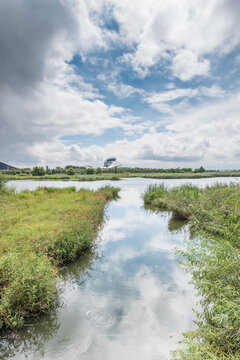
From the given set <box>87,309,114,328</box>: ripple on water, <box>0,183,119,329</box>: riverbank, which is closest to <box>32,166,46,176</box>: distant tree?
<box>0,183,119,329</box>: riverbank

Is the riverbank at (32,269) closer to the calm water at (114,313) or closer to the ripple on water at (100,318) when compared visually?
the calm water at (114,313)

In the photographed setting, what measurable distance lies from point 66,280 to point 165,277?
9.98ft

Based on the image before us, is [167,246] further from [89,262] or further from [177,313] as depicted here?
[177,313]

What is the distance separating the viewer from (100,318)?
13.9 feet

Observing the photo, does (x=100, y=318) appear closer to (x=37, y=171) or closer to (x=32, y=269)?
(x=32, y=269)

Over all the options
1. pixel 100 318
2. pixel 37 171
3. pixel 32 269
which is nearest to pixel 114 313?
pixel 100 318

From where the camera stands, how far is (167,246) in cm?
909

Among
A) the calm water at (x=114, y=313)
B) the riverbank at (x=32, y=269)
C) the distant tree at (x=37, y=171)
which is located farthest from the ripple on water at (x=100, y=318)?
the distant tree at (x=37, y=171)

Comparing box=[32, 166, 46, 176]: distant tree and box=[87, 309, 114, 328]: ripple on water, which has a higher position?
box=[32, 166, 46, 176]: distant tree

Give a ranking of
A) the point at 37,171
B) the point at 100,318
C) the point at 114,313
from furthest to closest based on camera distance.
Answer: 1. the point at 37,171
2. the point at 114,313
3. the point at 100,318

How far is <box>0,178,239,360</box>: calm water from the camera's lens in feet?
11.4

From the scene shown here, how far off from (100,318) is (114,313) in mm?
340

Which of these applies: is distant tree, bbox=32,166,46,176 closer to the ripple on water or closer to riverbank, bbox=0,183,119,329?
riverbank, bbox=0,183,119,329

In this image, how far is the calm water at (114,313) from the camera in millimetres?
3475
